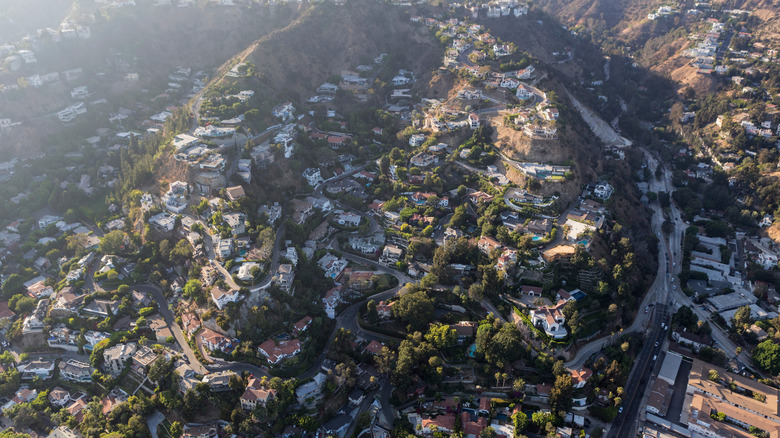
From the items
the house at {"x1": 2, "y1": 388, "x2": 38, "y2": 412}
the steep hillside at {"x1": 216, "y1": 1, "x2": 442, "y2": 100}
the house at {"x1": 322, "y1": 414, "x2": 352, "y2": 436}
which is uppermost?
the steep hillside at {"x1": 216, "y1": 1, "x2": 442, "y2": 100}

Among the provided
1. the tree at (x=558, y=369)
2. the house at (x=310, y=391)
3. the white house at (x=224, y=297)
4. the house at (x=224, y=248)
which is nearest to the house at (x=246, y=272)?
the white house at (x=224, y=297)

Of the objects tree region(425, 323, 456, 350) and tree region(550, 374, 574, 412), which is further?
tree region(425, 323, 456, 350)

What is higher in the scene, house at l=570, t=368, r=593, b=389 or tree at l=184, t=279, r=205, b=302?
tree at l=184, t=279, r=205, b=302

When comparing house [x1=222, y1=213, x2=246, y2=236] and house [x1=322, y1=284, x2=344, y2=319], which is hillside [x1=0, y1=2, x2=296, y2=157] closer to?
house [x1=222, y1=213, x2=246, y2=236]

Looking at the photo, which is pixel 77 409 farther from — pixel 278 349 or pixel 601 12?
pixel 601 12

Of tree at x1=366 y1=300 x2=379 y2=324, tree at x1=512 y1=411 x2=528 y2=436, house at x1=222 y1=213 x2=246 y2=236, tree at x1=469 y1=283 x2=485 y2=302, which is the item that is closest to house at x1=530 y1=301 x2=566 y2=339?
tree at x1=469 y1=283 x2=485 y2=302

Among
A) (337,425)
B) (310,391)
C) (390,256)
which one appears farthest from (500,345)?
(310,391)
